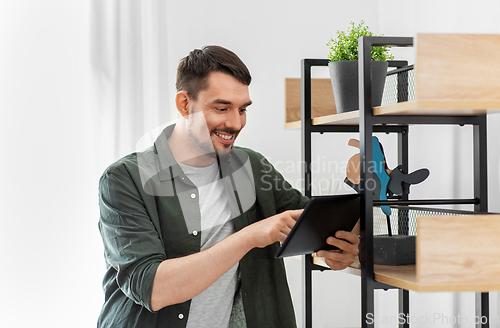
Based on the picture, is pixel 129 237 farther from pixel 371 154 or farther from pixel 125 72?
pixel 125 72

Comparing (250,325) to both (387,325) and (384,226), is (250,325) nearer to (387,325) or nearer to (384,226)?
(384,226)

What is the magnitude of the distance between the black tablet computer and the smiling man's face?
39 centimetres

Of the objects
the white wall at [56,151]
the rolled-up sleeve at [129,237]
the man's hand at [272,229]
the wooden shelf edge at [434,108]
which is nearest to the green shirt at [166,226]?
the rolled-up sleeve at [129,237]

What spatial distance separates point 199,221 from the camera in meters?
1.23

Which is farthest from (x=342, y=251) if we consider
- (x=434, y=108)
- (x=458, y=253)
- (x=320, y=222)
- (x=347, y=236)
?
(x=434, y=108)

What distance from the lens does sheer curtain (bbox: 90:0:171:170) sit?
1.76 metres

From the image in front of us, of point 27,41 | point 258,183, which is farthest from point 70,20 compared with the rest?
point 258,183

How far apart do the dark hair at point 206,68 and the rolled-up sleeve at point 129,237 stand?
0.93 feet

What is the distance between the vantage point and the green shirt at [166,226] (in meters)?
1.09

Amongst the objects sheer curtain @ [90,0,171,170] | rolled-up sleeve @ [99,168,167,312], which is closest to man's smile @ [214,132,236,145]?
rolled-up sleeve @ [99,168,167,312]

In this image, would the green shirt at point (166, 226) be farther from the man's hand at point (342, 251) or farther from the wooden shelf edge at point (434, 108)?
the wooden shelf edge at point (434, 108)

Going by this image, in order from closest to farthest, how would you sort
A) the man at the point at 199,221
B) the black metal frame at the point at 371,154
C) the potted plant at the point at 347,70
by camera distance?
the black metal frame at the point at 371,154 < the man at the point at 199,221 < the potted plant at the point at 347,70

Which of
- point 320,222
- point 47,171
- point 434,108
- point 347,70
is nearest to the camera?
point 434,108

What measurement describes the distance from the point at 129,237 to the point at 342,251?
484mm
